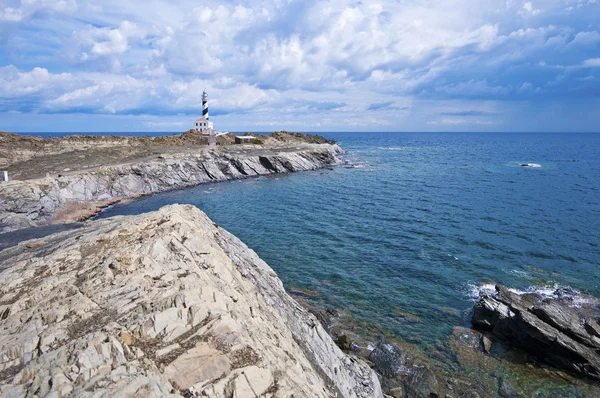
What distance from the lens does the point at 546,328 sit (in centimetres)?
1880

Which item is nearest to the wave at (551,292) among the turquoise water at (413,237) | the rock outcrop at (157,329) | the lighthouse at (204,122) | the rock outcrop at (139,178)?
the turquoise water at (413,237)

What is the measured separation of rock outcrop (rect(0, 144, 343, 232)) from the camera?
133ft

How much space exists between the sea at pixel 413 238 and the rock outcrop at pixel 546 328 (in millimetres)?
2068

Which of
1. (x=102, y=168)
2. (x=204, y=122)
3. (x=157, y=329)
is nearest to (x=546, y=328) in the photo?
(x=157, y=329)

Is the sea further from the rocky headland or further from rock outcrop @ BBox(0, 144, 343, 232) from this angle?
rock outcrop @ BBox(0, 144, 343, 232)


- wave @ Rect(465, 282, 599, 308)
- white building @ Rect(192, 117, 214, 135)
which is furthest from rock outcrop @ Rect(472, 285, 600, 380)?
white building @ Rect(192, 117, 214, 135)

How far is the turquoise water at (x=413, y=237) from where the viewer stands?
24.6m

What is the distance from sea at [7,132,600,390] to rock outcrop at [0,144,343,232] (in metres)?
5.32

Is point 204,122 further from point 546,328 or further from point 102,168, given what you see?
point 546,328

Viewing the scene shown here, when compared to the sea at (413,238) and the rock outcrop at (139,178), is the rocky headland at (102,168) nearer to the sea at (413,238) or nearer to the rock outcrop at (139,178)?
the rock outcrop at (139,178)

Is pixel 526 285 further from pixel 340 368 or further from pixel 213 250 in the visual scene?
pixel 213 250

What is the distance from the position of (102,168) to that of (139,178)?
5.85m

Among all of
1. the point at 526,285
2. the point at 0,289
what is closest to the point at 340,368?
the point at 0,289

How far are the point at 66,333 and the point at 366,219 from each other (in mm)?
36835
